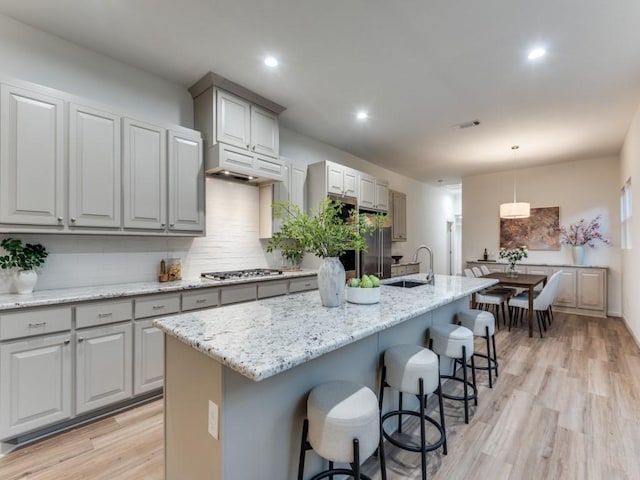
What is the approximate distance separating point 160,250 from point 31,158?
121 cm

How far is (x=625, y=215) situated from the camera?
498 centimetres

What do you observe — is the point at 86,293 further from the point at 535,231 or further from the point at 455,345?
the point at 535,231

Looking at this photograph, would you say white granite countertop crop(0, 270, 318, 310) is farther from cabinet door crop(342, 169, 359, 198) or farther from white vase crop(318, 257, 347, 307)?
cabinet door crop(342, 169, 359, 198)

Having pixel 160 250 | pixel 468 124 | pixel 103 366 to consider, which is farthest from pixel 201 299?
pixel 468 124

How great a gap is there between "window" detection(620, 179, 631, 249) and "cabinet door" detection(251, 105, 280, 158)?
500 cm

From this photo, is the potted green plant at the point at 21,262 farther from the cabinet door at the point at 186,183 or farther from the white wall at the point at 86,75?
the white wall at the point at 86,75

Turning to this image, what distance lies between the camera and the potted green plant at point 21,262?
2150 millimetres

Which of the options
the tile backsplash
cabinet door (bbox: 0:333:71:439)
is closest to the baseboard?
the tile backsplash

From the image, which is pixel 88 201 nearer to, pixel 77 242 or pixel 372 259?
pixel 77 242

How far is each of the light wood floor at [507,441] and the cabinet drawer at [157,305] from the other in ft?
2.48

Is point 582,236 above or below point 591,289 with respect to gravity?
above

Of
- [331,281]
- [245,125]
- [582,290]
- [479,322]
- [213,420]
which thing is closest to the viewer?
[213,420]

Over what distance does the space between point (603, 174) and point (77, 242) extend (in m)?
7.92

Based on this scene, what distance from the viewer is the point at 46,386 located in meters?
2.03
